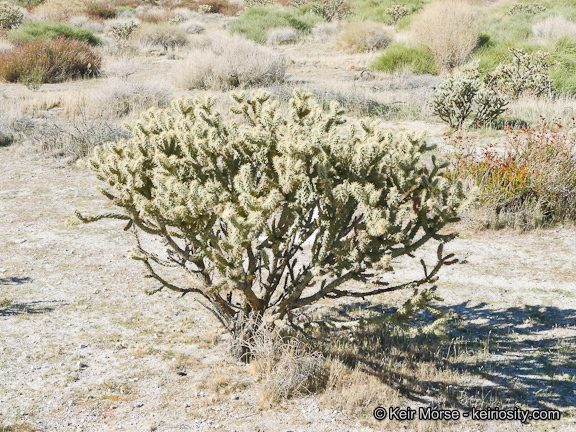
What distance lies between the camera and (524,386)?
3727 millimetres

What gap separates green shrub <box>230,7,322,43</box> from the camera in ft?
82.3

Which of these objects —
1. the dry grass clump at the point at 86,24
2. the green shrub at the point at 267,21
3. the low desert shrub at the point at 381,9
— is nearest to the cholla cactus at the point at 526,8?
the low desert shrub at the point at 381,9

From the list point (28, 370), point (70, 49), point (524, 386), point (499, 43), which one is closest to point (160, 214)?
point (28, 370)

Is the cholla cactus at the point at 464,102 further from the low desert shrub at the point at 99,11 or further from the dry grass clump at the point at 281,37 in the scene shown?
the low desert shrub at the point at 99,11

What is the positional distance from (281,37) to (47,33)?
10.2 m

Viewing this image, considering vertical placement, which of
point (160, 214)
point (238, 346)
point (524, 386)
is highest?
point (160, 214)

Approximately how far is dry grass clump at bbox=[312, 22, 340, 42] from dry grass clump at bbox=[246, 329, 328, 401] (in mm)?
23169

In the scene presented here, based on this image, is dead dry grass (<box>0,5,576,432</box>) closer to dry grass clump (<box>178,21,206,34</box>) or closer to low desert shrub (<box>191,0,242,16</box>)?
dry grass clump (<box>178,21,206,34</box>)

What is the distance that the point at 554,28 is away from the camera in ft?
57.8

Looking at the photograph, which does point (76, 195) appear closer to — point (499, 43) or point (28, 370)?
point (28, 370)

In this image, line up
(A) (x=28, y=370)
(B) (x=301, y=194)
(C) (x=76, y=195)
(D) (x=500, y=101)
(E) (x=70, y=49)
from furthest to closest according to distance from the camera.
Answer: (E) (x=70, y=49)
(D) (x=500, y=101)
(C) (x=76, y=195)
(A) (x=28, y=370)
(B) (x=301, y=194)

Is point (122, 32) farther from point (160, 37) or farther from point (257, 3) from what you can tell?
point (257, 3)

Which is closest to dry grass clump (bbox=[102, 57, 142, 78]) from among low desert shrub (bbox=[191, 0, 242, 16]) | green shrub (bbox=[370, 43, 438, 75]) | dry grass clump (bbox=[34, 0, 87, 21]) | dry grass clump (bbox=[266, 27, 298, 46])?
green shrub (bbox=[370, 43, 438, 75])

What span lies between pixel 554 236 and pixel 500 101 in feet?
14.9
